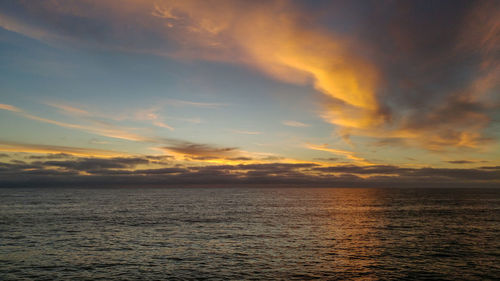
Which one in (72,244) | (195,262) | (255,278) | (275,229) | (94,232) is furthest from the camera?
(275,229)

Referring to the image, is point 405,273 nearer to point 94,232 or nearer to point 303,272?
point 303,272

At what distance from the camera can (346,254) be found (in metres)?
41.0

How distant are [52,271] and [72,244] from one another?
554 inches

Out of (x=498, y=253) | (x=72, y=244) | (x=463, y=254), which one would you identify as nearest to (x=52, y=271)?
(x=72, y=244)

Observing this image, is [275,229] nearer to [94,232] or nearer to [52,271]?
[94,232]

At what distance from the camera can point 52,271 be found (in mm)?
32750

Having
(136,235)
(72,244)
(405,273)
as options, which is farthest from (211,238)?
(405,273)

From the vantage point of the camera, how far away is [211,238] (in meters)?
51.4

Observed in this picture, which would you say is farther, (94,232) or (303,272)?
(94,232)

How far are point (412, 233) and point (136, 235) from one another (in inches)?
1964

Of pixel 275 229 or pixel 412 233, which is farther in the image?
pixel 275 229

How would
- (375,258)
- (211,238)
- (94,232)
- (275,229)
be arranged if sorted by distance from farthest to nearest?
(275,229)
(94,232)
(211,238)
(375,258)

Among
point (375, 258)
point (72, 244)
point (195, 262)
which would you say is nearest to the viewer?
point (195, 262)

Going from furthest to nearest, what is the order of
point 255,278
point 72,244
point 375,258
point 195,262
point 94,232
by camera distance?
1. point 94,232
2. point 72,244
3. point 375,258
4. point 195,262
5. point 255,278
